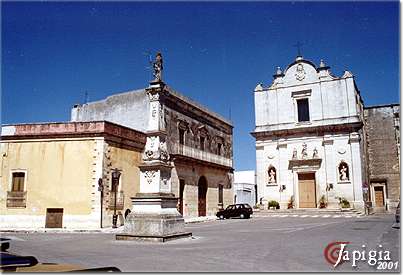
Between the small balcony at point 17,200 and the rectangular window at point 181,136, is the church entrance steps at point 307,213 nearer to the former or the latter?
the rectangular window at point 181,136

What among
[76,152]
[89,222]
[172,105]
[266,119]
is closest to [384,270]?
[89,222]

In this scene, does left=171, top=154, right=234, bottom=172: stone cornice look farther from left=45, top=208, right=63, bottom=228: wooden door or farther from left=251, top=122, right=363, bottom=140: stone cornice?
left=45, top=208, right=63, bottom=228: wooden door

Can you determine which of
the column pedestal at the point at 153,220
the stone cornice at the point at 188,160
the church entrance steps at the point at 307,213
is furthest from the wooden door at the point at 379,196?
the column pedestal at the point at 153,220

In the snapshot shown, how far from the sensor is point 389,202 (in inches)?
1337

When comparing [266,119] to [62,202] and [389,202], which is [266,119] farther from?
[62,202]

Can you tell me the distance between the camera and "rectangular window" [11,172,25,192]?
21484 millimetres

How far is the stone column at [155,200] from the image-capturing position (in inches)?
465

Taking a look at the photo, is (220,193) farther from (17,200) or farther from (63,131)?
(17,200)

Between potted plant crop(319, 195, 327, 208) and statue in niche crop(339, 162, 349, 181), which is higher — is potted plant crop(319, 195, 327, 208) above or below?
below

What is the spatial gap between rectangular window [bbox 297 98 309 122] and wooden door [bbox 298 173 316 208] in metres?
5.18

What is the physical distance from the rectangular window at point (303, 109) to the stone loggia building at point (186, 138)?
283 inches

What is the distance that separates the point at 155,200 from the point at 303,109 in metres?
25.4

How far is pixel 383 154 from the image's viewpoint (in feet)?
120

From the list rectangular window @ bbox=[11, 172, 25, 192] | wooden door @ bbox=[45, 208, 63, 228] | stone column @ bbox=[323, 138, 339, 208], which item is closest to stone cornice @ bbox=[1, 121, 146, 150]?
rectangular window @ bbox=[11, 172, 25, 192]
